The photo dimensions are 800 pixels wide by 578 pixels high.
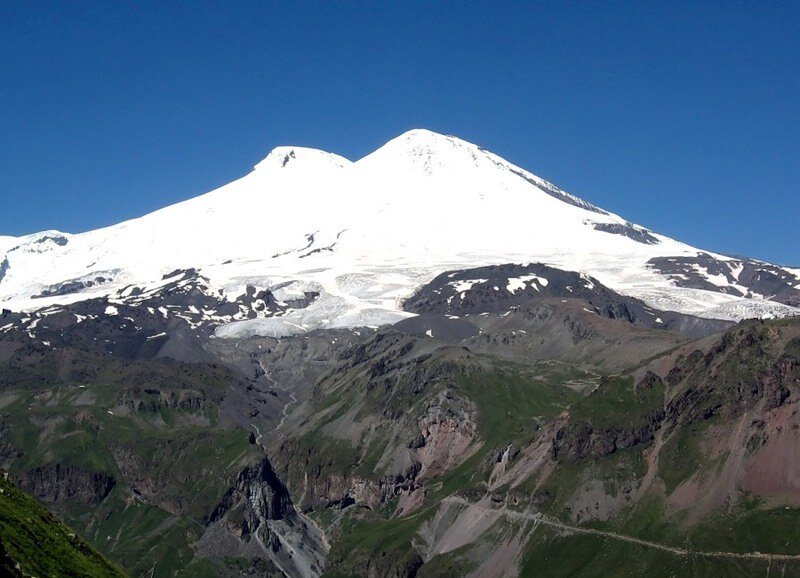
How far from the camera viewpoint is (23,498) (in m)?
92.3

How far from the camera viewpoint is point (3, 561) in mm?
60125

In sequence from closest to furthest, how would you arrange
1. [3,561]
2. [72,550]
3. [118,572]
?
[3,561] → [72,550] → [118,572]

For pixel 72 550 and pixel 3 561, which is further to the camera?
pixel 72 550

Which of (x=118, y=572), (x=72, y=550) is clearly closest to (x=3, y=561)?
(x=72, y=550)

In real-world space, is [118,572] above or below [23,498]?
below

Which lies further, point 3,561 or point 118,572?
point 118,572

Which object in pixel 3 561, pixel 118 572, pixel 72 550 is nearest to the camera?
pixel 3 561

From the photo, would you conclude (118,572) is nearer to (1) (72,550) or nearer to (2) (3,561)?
(1) (72,550)

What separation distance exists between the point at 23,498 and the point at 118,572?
9.38 metres

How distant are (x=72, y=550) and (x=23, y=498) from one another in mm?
9267

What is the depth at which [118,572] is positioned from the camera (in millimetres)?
91625

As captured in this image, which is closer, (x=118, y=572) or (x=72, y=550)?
(x=72, y=550)

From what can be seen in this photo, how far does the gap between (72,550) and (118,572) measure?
7137 millimetres

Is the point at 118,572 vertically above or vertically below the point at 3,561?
below
